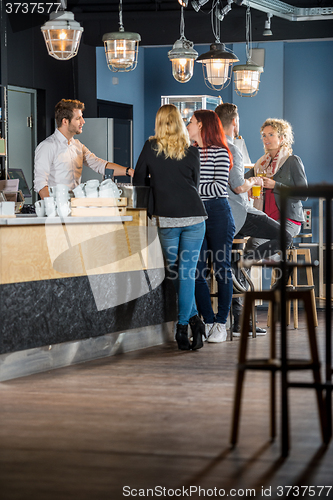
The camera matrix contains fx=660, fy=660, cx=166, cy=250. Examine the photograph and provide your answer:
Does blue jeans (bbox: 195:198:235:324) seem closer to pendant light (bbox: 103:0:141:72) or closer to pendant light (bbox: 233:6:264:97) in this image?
pendant light (bbox: 103:0:141:72)

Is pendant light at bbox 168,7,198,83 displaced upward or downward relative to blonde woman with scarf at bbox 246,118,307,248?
upward

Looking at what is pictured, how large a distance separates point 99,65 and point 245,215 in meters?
5.49

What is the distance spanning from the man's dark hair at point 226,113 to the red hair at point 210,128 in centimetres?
39

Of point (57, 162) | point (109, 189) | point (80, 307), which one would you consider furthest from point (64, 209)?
point (57, 162)

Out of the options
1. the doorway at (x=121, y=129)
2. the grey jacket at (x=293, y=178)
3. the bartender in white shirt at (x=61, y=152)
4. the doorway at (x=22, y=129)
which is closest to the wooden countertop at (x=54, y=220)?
the bartender in white shirt at (x=61, y=152)

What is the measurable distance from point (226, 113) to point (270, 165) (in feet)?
2.89

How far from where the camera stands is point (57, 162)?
5297 millimetres

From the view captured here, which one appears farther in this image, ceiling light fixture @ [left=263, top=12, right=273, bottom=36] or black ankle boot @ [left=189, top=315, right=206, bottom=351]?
ceiling light fixture @ [left=263, top=12, right=273, bottom=36]

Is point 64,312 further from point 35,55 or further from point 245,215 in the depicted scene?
point 35,55

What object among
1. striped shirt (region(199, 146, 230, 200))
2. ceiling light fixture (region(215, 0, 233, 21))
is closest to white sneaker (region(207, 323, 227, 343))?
striped shirt (region(199, 146, 230, 200))

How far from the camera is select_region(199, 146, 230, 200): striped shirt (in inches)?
185

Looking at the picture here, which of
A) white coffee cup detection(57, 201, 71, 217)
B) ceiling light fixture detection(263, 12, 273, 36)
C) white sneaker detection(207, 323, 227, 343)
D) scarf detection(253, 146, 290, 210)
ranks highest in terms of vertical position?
ceiling light fixture detection(263, 12, 273, 36)

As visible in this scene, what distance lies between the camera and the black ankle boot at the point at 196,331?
470cm

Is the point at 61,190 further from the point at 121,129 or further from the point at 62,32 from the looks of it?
the point at 121,129
